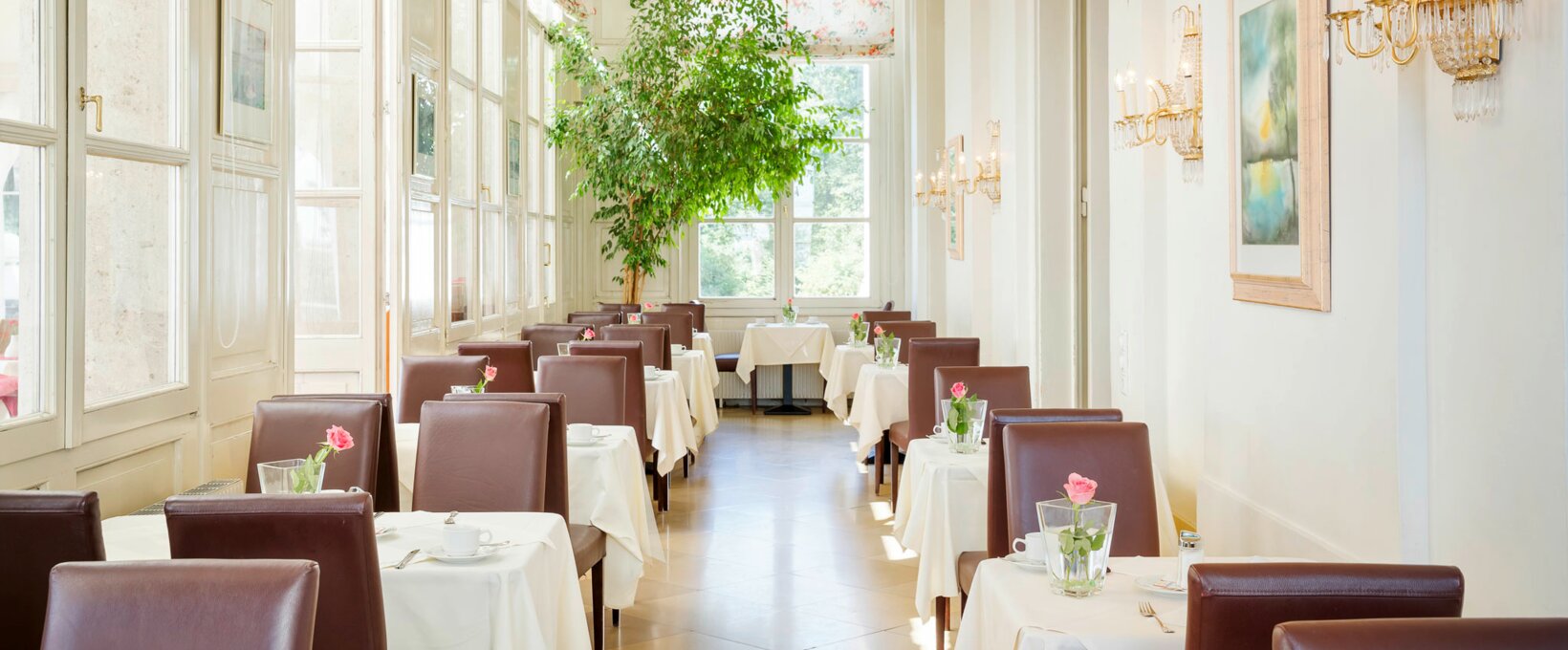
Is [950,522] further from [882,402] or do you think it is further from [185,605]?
[882,402]

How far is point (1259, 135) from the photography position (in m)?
3.64

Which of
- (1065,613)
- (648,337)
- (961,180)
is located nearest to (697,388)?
(648,337)

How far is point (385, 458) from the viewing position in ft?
12.9

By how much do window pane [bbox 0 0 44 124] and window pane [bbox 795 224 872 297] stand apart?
9.94 m

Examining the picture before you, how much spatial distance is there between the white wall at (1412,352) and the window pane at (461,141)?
5.10 metres

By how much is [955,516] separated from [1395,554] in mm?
1613

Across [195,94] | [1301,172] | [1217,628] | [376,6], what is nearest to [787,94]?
[376,6]

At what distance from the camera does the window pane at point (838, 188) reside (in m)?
13.1

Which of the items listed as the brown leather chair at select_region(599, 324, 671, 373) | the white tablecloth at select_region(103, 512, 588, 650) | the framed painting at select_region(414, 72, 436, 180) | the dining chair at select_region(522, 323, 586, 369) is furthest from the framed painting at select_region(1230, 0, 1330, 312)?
the dining chair at select_region(522, 323, 586, 369)

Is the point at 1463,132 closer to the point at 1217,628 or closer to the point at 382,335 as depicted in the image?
the point at 1217,628

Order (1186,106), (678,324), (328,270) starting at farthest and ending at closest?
(678,324) → (328,270) → (1186,106)

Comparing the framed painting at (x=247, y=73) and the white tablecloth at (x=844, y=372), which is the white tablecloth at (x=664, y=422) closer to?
the white tablecloth at (x=844, y=372)

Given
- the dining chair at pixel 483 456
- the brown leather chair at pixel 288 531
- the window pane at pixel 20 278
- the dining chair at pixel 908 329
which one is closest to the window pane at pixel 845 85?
the dining chair at pixel 908 329

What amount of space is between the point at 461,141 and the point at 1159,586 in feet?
21.5
